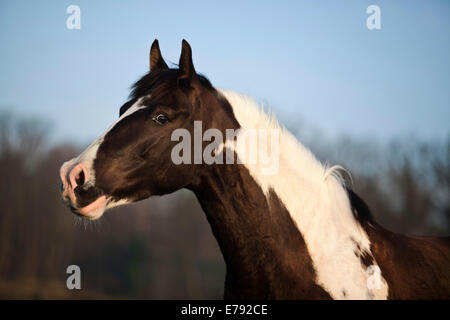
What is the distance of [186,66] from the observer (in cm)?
360

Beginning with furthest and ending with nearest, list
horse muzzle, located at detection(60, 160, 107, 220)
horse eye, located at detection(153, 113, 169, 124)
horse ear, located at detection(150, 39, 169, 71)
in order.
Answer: horse ear, located at detection(150, 39, 169, 71) → horse eye, located at detection(153, 113, 169, 124) → horse muzzle, located at detection(60, 160, 107, 220)

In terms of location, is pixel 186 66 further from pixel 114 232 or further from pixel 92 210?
pixel 114 232

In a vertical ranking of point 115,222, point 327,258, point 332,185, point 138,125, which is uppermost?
point 138,125

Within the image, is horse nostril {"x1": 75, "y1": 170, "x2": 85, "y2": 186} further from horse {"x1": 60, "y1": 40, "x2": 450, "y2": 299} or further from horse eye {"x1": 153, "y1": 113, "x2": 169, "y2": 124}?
horse eye {"x1": 153, "y1": 113, "x2": 169, "y2": 124}

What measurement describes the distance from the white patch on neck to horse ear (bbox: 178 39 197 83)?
38cm

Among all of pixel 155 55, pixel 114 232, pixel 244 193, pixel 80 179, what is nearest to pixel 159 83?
pixel 155 55

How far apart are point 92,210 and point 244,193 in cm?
132

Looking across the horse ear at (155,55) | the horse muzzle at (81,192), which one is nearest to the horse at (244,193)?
the horse muzzle at (81,192)

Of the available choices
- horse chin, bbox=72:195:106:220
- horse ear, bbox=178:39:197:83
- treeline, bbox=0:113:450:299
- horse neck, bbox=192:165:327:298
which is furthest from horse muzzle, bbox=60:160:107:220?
treeline, bbox=0:113:450:299

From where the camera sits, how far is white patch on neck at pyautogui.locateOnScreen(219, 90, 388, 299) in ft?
10.7
